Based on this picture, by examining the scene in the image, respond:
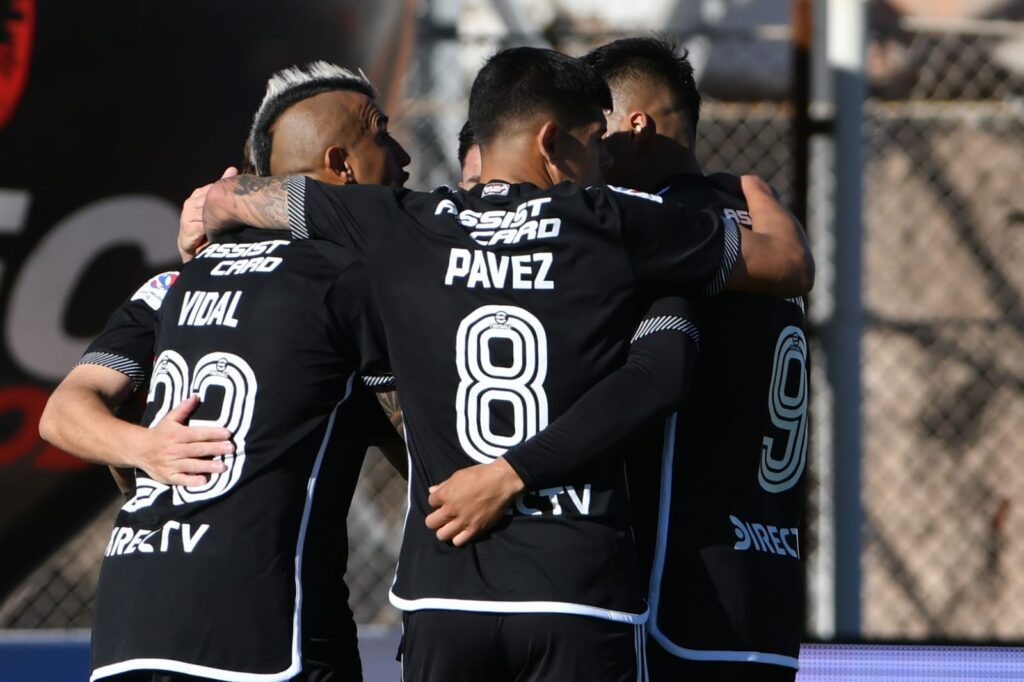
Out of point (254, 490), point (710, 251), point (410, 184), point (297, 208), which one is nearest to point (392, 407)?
point (254, 490)

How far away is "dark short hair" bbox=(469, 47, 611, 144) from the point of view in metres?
2.61

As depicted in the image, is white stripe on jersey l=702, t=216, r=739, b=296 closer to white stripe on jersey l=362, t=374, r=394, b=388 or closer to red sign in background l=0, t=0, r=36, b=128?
white stripe on jersey l=362, t=374, r=394, b=388

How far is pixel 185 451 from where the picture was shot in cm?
250

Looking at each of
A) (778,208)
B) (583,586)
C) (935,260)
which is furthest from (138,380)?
(935,260)

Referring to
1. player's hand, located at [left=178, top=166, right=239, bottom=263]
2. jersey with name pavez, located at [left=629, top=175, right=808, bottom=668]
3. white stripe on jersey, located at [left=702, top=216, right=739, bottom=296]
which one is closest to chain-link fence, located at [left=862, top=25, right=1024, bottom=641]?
jersey with name pavez, located at [left=629, top=175, right=808, bottom=668]

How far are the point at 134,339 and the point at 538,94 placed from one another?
36.6 inches

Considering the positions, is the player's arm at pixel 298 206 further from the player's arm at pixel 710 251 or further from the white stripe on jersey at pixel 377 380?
the player's arm at pixel 710 251

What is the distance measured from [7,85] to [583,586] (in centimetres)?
374

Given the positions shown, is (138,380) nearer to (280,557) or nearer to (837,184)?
(280,557)

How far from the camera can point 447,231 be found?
2.47m

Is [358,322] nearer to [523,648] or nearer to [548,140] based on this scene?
[548,140]

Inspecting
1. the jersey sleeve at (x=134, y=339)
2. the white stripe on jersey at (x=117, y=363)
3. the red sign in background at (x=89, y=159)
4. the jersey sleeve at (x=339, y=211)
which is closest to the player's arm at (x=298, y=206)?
the jersey sleeve at (x=339, y=211)

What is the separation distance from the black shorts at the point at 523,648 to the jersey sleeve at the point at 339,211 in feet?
2.14

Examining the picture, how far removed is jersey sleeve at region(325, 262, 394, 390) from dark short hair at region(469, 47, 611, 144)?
353 millimetres
